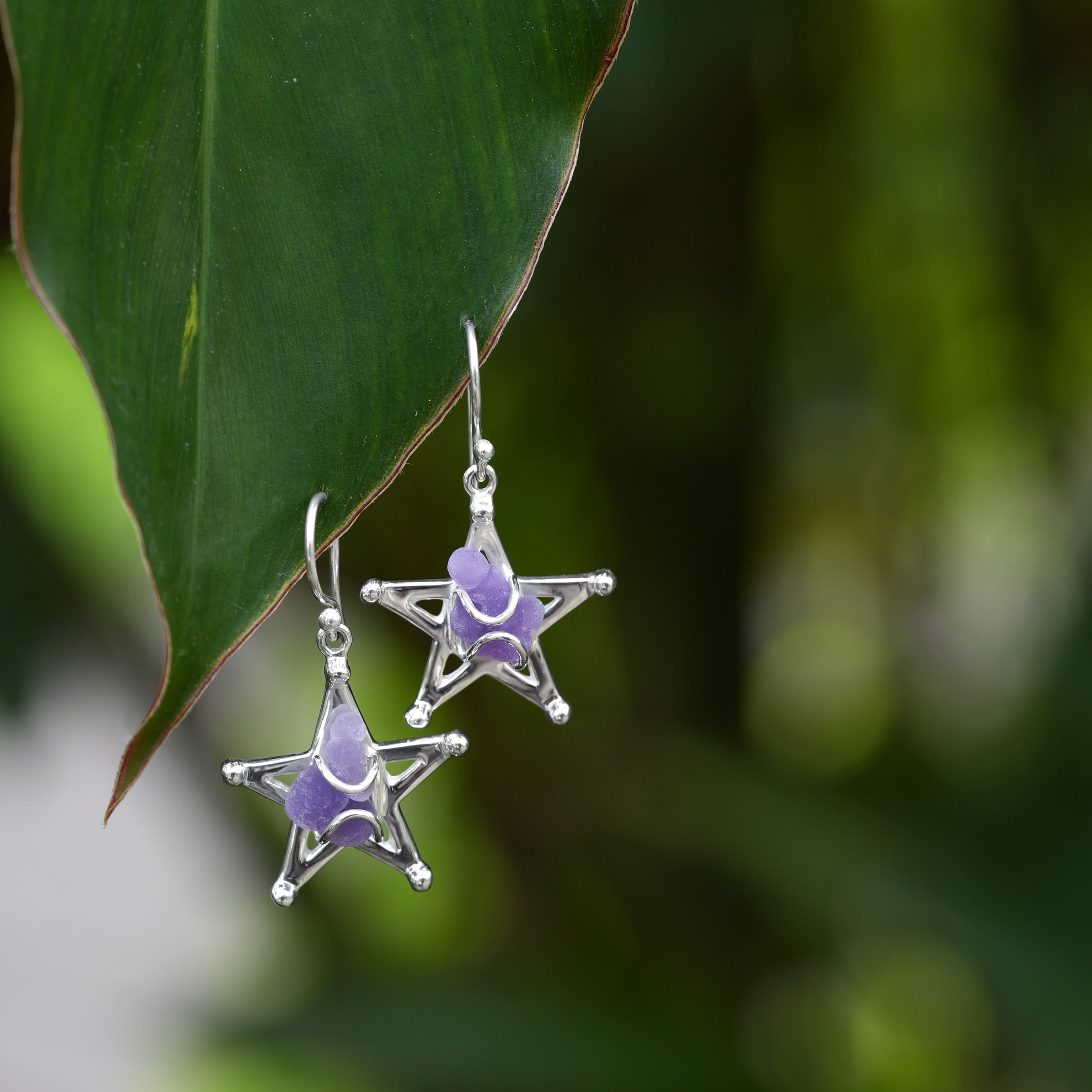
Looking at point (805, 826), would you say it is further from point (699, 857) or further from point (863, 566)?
point (863, 566)

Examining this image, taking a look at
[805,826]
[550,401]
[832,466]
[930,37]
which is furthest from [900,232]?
[805,826]

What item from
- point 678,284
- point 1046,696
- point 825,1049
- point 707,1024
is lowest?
point 825,1049

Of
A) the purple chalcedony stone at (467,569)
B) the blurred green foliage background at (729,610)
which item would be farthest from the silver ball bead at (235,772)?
the blurred green foliage background at (729,610)

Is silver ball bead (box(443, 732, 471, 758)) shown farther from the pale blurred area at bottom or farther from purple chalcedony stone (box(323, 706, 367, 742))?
the pale blurred area at bottom

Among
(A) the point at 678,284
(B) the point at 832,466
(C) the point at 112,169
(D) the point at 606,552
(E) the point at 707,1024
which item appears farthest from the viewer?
(B) the point at 832,466

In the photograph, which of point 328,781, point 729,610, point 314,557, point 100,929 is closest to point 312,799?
point 328,781

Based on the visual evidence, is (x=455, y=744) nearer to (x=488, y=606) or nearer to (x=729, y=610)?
(x=488, y=606)

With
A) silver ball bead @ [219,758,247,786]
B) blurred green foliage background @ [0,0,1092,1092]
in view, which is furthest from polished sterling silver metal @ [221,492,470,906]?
blurred green foliage background @ [0,0,1092,1092]

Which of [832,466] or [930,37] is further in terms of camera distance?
[832,466]

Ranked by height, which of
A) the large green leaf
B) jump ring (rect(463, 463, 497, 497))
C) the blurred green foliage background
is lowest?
the blurred green foliage background
